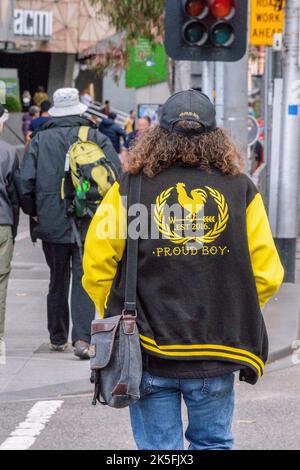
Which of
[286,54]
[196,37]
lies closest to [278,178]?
[286,54]

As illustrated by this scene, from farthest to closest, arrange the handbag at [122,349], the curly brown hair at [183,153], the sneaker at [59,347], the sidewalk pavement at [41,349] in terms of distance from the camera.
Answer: the sneaker at [59,347] < the sidewalk pavement at [41,349] < the curly brown hair at [183,153] < the handbag at [122,349]

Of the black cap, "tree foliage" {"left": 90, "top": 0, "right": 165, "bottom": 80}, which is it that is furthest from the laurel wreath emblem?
"tree foliage" {"left": 90, "top": 0, "right": 165, "bottom": 80}

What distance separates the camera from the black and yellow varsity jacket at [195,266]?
4.33m

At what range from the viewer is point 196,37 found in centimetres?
995

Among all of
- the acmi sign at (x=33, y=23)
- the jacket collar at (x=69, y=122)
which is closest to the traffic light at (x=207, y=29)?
the jacket collar at (x=69, y=122)

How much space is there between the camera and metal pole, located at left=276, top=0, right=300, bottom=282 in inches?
496

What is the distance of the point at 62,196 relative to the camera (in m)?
8.62

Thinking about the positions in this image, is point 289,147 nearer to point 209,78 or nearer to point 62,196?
point 62,196

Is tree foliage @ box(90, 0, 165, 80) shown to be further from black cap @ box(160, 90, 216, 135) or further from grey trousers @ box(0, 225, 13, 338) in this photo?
black cap @ box(160, 90, 216, 135)

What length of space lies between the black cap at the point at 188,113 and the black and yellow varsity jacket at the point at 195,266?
0.19 meters

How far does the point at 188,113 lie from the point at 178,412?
117cm

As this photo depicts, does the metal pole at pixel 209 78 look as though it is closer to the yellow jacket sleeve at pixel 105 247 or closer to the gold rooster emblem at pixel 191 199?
the yellow jacket sleeve at pixel 105 247
